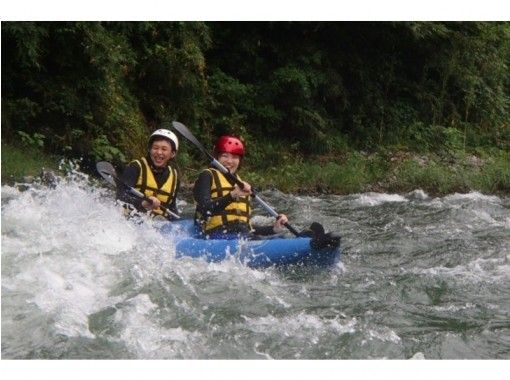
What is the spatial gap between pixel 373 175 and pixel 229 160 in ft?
19.6

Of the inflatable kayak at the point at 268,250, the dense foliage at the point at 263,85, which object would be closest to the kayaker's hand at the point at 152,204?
the inflatable kayak at the point at 268,250

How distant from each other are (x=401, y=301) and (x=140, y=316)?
1897 mm

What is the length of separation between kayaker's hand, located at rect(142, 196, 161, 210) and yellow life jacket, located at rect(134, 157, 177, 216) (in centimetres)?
16

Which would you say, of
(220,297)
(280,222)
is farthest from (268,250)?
(220,297)

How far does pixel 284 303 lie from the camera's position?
4.36 meters

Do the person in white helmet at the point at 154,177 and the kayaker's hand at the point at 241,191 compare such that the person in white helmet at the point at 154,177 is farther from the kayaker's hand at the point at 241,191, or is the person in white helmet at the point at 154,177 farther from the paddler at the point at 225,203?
the kayaker's hand at the point at 241,191

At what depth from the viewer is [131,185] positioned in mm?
5703

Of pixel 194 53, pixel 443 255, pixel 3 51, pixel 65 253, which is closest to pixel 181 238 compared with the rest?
pixel 65 253

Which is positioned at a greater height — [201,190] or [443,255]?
[201,190]

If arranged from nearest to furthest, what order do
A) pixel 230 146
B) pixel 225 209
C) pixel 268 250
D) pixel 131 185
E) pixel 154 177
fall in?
1. pixel 268 250
2. pixel 225 209
3. pixel 230 146
4. pixel 131 185
5. pixel 154 177

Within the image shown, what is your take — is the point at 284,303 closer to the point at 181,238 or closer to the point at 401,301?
the point at 401,301

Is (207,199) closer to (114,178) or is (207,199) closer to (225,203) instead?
(225,203)

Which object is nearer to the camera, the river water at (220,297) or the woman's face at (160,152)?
the river water at (220,297)

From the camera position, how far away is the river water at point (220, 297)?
3.57m
